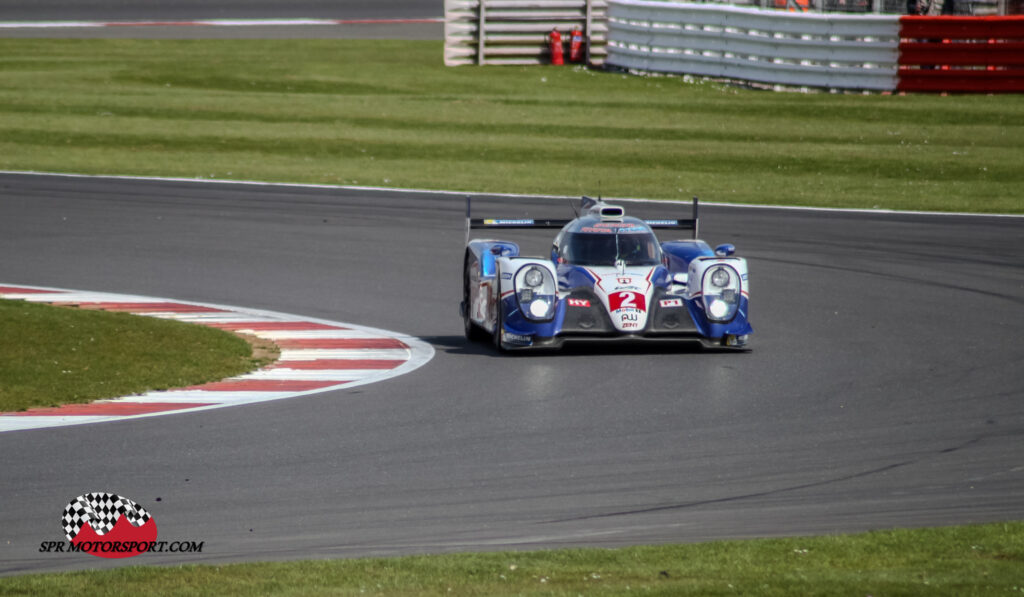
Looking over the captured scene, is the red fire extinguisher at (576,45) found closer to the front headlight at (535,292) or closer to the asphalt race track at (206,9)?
the asphalt race track at (206,9)

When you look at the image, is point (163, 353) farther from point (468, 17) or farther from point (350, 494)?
point (468, 17)

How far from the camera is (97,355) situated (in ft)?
39.8

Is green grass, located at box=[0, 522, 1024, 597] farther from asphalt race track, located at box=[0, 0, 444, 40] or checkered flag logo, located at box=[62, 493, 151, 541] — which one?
asphalt race track, located at box=[0, 0, 444, 40]

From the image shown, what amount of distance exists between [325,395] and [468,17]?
84.7 ft

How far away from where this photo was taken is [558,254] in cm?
1385

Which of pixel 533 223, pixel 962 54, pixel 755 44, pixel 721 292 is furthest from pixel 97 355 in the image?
pixel 755 44

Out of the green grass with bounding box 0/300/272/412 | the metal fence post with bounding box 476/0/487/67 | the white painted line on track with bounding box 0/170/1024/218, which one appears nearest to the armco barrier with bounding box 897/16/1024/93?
the white painted line on track with bounding box 0/170/1024/218

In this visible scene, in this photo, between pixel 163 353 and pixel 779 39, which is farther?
pixel 779 39

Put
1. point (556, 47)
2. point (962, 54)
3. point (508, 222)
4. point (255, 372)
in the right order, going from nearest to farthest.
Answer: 1. point (255, 372)
2. point (508, 222)
3. point (962, 54)
4. point (556, 47)

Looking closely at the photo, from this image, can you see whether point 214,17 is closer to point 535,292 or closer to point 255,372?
point 535,292

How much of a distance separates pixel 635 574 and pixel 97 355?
6905mm

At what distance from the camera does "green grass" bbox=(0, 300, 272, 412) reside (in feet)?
36.1

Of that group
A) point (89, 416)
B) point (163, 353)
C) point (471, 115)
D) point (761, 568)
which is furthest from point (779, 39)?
point (761, 568)

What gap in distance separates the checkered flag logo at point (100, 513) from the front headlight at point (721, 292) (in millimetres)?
6428
